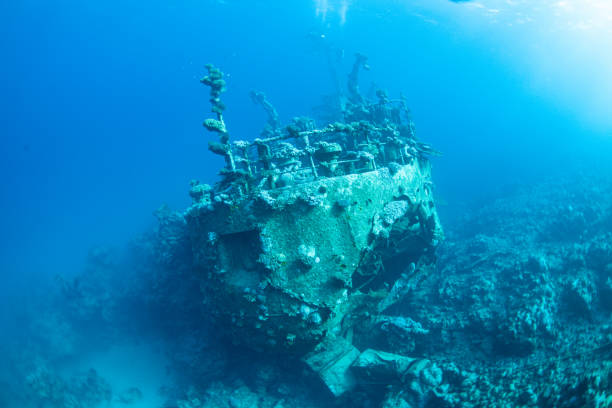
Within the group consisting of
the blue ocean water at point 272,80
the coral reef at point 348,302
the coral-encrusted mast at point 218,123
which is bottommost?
the coral reef at point 348,302

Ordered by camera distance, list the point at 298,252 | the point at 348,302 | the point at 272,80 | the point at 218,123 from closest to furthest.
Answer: the point at 298,252
the point at 348,302
the point at 218,123
the point at 272,80

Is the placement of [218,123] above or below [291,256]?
above

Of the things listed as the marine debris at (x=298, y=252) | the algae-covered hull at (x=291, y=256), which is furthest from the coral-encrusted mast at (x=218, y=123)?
the algae-covered hull at (x=291, y=256)

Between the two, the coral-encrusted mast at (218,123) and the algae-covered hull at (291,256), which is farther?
the coral-encrusted mast at (218,123)

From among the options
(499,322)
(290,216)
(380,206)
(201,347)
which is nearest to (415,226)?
(380,206)

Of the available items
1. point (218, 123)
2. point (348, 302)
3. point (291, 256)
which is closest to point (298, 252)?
point (291, 256)

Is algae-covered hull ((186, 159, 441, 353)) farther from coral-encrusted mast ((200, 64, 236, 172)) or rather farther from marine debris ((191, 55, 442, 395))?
coral-encrusted mast ((200, 64, 236, 172))

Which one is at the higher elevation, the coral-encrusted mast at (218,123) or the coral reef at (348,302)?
the coral-encrusted mast at (218,123)

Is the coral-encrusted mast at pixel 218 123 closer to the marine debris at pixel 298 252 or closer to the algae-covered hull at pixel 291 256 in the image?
the marine debris at pixel 298 252

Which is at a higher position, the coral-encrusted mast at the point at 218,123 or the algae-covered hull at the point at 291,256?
the coral-encrusted mast at the point at 218,123

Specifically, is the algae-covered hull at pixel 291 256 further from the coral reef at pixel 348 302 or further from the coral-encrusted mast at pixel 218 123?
the coral-encrusted mast at pixel 218 123

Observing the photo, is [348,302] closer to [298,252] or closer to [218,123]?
[298,252]

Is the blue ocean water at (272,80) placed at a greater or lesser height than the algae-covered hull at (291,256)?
greater

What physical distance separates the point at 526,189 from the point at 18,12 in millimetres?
94832
